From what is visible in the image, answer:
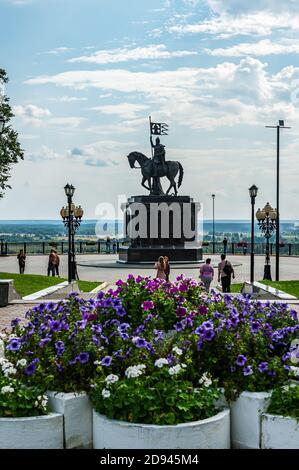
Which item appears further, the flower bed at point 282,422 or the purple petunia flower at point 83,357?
the purple petunia flower at point 83,357

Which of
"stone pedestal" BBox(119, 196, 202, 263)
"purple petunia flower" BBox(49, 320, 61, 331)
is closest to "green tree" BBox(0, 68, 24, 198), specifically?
"stone pedestal" BBox(119, 196, 202, 263)

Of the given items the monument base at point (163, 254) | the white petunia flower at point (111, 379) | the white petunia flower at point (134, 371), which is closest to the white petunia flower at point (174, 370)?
the white petunia flower at point (134, 371)

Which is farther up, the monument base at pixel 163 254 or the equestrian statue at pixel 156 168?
the equestrian statue at pixel 156 168

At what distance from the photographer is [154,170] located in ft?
136

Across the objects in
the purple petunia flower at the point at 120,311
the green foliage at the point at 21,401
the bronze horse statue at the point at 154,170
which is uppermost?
the bronze horse statue at the point at 154,170

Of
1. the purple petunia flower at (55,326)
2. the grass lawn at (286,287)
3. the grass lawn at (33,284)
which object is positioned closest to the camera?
the purple petunia flower at (55,326)

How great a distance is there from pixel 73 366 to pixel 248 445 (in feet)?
6.30

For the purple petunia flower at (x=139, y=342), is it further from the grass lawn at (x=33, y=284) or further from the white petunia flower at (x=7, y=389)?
the grass lawn at (x=33, y=284)

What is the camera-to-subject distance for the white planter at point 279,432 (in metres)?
6.22

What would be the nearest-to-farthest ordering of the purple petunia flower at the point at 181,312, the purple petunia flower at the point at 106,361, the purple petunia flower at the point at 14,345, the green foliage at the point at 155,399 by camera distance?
the green foliage at the point at 155,399 < the purple petunia flower at the point at 106,361 < the purple petunia flower at the point at 14,345 < the purple petunia flower at the point at 181,312

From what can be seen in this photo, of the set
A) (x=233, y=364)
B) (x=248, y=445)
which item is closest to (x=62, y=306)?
(x=233, y=364)

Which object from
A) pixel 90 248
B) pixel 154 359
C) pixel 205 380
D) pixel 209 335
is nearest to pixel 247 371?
pixel 205 380

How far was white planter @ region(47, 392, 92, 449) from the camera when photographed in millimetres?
6602

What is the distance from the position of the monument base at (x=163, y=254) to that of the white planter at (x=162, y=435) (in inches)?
1303
